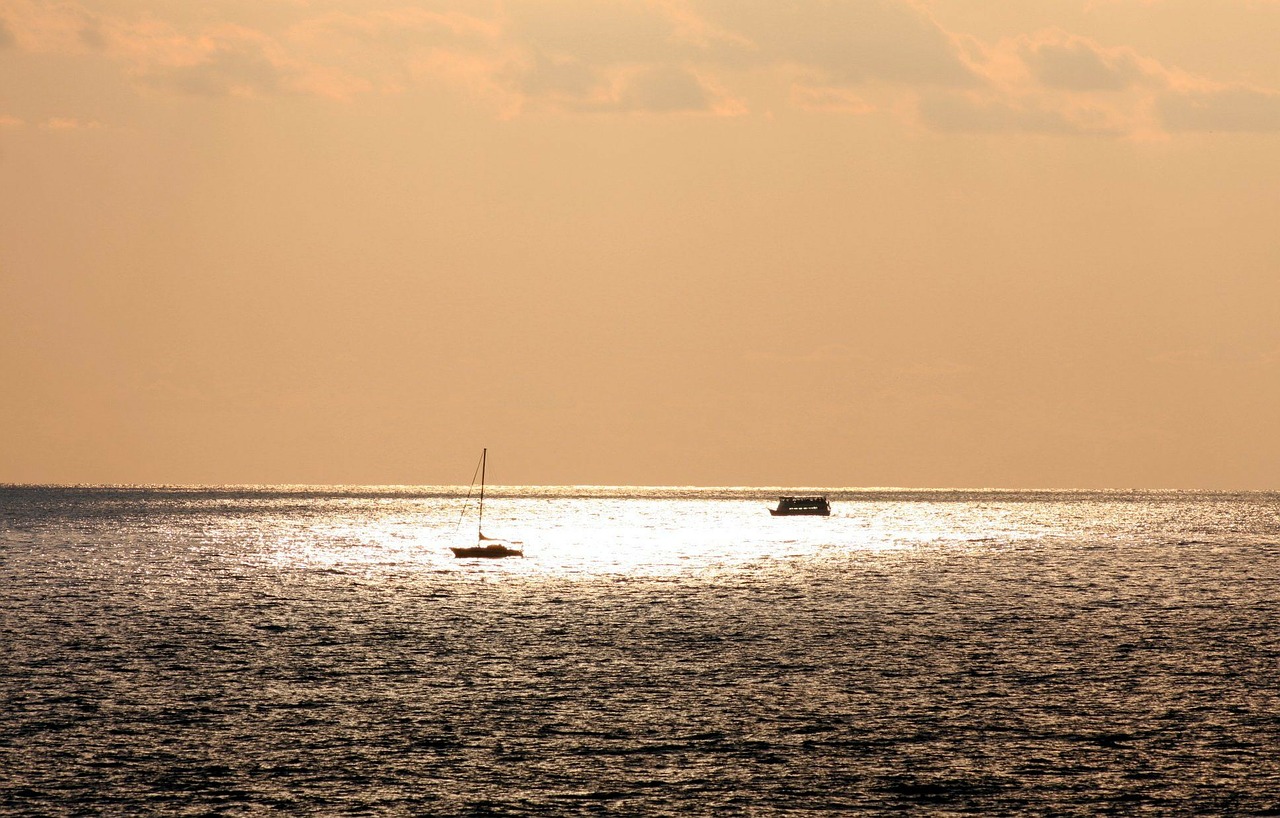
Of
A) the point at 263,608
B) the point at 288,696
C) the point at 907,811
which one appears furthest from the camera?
the point at 263,608

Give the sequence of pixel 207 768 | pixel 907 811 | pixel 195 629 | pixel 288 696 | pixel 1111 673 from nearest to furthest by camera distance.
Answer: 1. pixel 907 811
2. pixel 207 768
3. pixel 288 696
4. pixel 1111 673
5. pixel 195 629

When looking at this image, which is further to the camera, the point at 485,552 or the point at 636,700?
the point at 485,552

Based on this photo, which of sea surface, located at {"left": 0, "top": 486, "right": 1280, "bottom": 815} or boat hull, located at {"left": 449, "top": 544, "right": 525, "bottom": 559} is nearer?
sea surface, located at {"left": 0, "top": 486, "right": 1280, "bottom": 815}

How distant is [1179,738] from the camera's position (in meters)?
51.8

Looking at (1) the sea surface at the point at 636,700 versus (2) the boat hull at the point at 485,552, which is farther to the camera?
(2) the boat hull at the point at 485,552

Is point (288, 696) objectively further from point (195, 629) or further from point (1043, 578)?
point (1043, 578)

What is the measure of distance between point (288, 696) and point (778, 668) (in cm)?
2446

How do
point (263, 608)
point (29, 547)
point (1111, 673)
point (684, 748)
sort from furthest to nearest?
1. point (29, 547)
2. point (263, 608)
3. point (1111, 673)
4. point (684, 748)

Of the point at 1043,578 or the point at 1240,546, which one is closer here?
the point at 1043,578

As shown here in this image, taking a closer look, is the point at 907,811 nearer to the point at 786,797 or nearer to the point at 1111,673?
the point at 786,797

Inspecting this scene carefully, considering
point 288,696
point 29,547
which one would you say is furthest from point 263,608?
point 29,547

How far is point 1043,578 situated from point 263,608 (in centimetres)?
7428

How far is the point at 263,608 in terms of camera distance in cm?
10144

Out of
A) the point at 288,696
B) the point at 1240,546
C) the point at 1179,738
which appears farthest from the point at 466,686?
the point at 1240,546
